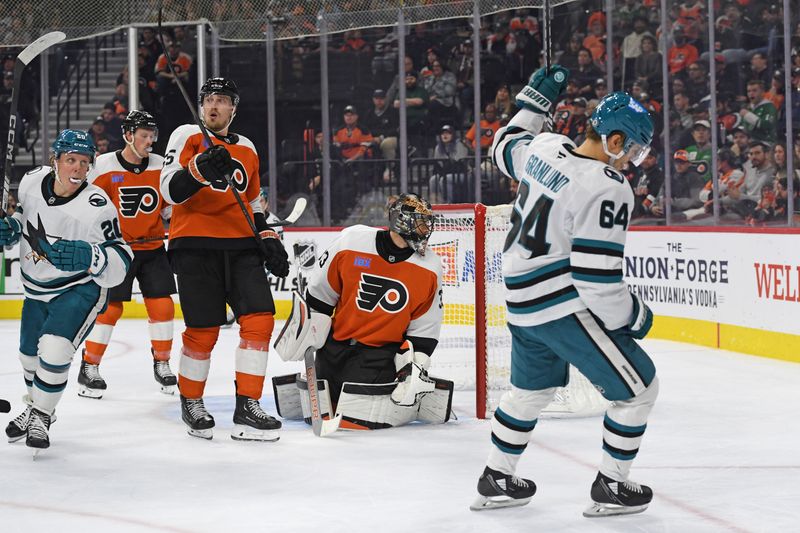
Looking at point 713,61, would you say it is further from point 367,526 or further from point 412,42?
point 367,526

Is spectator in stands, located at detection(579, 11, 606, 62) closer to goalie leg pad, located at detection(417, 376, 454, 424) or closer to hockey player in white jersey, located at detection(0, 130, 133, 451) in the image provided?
goalie leg pad, located at detection(417, 376, 454, 424)

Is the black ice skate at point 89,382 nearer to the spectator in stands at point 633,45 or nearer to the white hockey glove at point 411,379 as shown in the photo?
the white hockey glove at point 411,379

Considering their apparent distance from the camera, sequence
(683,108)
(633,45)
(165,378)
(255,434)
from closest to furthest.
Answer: (255,434), (165,378), (683,108), (633,45)

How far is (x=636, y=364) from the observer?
9.09 ft

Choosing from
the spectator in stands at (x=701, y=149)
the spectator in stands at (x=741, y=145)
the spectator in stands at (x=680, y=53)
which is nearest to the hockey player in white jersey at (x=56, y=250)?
the spectator in stands at (x=741, y=145)

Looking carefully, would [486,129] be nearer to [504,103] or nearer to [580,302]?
[504,103]

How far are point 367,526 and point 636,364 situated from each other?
767 mm

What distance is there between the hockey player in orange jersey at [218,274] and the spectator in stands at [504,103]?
539 cm

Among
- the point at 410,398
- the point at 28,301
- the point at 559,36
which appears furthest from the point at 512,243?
the point at 559,36

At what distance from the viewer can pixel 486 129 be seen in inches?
358

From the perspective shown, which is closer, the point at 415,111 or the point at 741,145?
the point at 741,145

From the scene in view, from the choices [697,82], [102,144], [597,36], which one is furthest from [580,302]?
[102,144]

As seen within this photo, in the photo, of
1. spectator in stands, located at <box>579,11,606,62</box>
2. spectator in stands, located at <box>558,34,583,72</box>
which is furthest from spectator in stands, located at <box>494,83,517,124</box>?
spectator in stands, located at <box>579,11,606,62</box>

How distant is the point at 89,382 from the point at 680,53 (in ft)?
15.6
